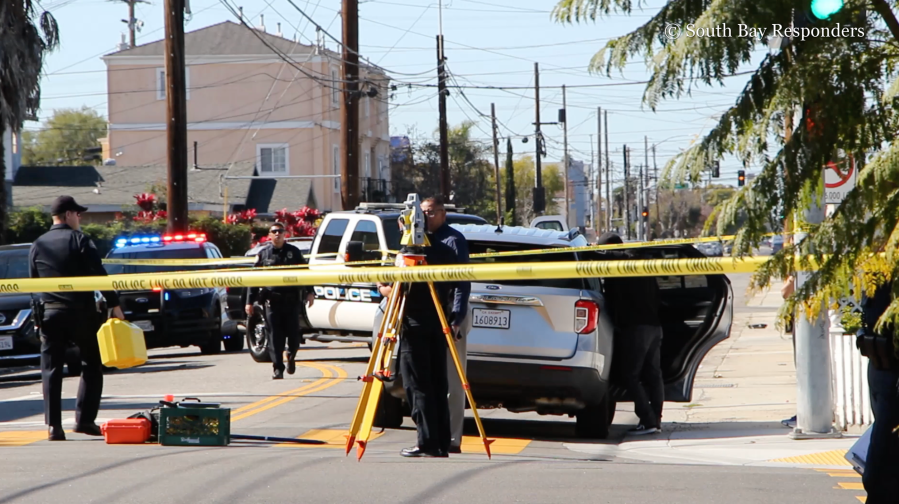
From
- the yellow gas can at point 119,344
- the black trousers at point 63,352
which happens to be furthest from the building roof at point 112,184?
the yellow gas can at point 119,344

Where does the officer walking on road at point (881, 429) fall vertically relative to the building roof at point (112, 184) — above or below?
below

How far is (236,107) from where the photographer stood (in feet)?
190

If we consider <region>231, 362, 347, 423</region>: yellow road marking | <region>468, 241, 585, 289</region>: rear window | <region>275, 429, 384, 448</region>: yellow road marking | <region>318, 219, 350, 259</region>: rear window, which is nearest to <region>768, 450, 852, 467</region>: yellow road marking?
<region>468, 241, 585, 289</region>: rear window

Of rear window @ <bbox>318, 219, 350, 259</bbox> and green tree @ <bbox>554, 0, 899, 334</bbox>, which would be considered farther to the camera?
rear window @ <bbox>318, 219, 350, 259</bbox>

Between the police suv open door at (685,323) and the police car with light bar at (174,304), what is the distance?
828 cm

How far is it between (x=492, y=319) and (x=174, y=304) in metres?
9.49

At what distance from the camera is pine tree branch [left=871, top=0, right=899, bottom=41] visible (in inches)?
164

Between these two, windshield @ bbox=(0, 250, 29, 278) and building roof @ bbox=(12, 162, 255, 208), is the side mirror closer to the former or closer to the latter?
windshield @ bbox=(0, 250, 29, 278)

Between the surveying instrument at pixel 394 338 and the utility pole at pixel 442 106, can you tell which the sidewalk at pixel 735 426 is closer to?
the surveying instrument at pixel 394 338

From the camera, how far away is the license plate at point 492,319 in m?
9.42

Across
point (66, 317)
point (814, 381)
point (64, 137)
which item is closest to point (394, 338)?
point (66, 317)

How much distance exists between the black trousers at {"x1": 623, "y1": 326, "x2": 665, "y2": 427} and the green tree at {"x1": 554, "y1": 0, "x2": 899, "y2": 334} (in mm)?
5793

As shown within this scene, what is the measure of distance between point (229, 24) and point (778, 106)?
188ft

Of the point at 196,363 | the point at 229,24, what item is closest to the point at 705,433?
the point at 196,363
